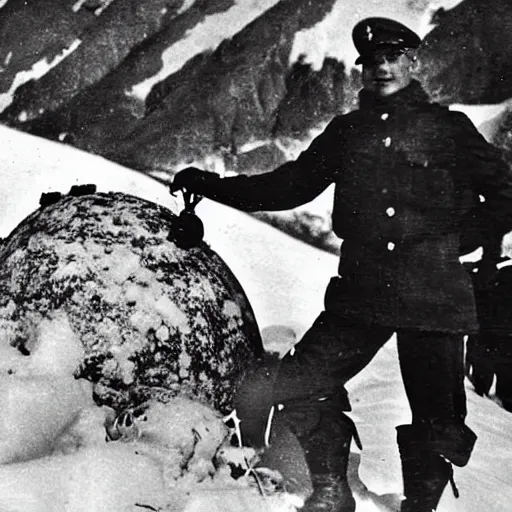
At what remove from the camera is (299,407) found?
2.24 m

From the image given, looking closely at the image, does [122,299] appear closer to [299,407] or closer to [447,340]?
[299,407]

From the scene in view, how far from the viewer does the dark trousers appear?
7.24 feet

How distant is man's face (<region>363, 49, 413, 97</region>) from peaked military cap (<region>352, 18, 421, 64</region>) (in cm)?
2

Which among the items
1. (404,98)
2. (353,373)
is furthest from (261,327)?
(404,98)

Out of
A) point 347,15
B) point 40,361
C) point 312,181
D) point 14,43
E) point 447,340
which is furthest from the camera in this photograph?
point 14,43

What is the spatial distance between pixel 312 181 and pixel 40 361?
1035 millimetres

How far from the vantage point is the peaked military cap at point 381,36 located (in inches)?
88.0

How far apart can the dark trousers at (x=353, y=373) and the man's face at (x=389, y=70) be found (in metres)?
0.75

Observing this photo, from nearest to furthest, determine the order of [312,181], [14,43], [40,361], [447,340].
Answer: [40,361] < [447,340] < [312,181] < [14,43]

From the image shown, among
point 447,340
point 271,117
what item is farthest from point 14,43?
point 447,340

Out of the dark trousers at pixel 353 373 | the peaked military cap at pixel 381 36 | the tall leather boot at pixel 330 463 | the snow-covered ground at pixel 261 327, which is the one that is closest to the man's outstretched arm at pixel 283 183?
the snow-covered ground at pixel 261 327

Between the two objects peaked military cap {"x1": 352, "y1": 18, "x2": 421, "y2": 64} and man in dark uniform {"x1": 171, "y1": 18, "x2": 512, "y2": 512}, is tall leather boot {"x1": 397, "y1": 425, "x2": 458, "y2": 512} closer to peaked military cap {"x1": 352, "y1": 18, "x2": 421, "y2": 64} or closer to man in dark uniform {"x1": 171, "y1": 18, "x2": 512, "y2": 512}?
man in dark uniform {"x1": 171, "y1": 18, "x2": 512, "y2": 512}

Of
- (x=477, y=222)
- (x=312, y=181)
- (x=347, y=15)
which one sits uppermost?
(x=347, y=15)

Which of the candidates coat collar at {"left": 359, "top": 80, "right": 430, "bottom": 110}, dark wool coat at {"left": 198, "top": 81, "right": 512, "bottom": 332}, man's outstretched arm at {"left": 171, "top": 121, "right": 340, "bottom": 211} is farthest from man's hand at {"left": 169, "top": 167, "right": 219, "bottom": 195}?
coat collar at {"left": 359, "top": 80, "right": 430, "bottom": 110}
